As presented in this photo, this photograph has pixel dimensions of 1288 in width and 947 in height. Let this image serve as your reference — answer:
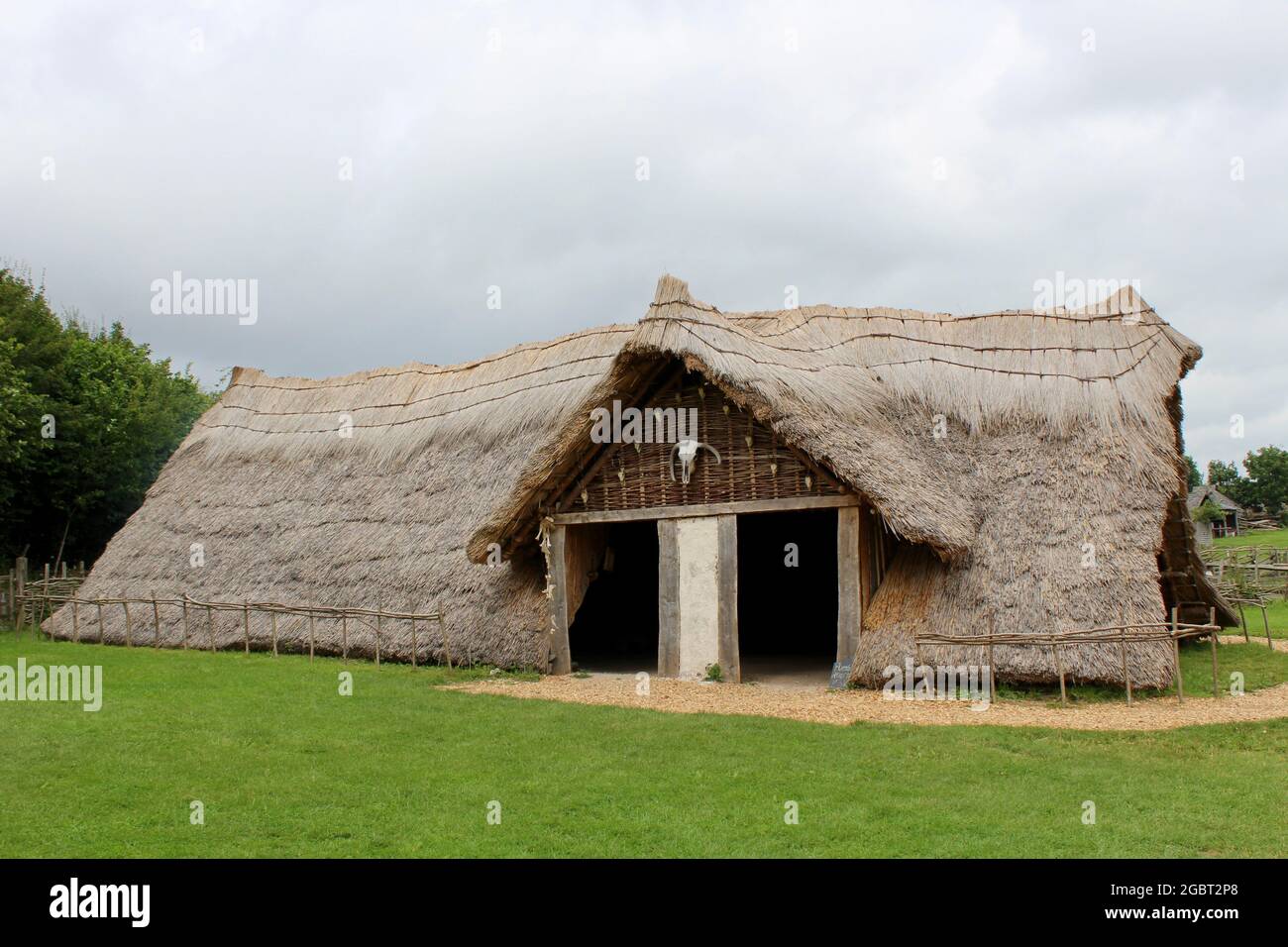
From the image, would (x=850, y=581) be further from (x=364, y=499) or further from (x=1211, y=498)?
(x=1211, y=498)

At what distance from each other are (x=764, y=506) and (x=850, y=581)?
56.6 inches

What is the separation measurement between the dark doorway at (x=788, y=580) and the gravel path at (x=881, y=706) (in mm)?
6931

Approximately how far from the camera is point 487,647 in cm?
1539

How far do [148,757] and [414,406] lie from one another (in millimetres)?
13354

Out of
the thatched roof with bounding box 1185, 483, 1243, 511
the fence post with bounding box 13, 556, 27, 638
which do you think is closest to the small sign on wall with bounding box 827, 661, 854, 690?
the fence post with bounding box 13, 556, 27, 638

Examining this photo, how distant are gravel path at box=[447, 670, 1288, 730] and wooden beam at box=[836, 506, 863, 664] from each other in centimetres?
68

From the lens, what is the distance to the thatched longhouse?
1298 centimetres

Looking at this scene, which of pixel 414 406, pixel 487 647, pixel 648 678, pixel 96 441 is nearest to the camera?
pixel 648 678

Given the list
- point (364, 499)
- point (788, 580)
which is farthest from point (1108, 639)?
point (364, 499)

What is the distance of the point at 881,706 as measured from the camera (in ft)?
38.7

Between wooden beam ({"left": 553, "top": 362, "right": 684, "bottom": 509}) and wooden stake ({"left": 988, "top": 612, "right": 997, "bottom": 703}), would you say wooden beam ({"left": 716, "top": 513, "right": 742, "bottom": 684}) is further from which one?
wooden stake ({"left": 988, "top": 612, "right": 997, "bottom": 703})
